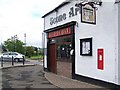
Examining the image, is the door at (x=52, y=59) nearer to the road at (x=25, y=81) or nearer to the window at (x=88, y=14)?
the road at (x=25, y=81)

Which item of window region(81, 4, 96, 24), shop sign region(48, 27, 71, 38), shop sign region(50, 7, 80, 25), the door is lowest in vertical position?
the door

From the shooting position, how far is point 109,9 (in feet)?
38.4

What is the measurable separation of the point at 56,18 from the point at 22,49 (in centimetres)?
3998

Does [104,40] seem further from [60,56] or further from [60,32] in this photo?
[60,56]

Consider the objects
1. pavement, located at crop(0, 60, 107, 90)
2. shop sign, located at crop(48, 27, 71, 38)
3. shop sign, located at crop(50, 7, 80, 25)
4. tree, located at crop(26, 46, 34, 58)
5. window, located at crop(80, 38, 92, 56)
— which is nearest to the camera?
pavement, located at crop(0, 60, 107, 90)

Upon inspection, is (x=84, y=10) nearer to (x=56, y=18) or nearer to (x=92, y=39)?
(x=92, y=39)

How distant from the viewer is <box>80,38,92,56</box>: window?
1359cm

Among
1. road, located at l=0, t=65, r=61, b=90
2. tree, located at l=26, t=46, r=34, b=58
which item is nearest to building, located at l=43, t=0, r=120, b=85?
road, located at l=0, t=65, r=61, b=90

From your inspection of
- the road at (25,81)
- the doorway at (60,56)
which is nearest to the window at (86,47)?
the doorway at (60,56)

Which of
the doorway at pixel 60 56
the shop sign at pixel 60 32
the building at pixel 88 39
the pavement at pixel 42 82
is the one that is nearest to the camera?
the building at pixel 88 39

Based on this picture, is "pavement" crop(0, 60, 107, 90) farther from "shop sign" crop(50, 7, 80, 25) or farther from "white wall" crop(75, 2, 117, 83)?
"shop sign" crop(50, 7, 80, 25)

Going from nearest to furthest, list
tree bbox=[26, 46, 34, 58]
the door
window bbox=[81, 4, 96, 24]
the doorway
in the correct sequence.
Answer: window bbox=[81, 4, 96, 24] → the doorway → the door → tree bbox=[26, 46, 34, 58]

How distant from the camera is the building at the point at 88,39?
37.4 ft

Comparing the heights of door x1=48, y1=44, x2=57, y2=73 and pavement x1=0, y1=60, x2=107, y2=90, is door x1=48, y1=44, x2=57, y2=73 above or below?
above
